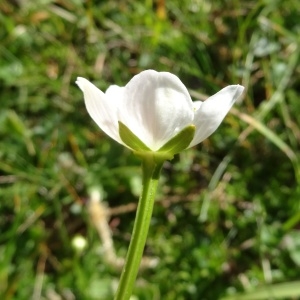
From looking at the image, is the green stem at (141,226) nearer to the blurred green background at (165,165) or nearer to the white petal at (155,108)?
the white petal at (155,108)

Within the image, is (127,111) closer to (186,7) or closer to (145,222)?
(145,222)

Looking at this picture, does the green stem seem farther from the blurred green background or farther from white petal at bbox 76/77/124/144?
the blurred green background

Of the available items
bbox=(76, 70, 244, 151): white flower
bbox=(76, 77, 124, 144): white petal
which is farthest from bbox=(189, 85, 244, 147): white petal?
bbox=(76, 77, 124, 144): white petal

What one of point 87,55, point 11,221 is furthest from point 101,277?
point 87,55

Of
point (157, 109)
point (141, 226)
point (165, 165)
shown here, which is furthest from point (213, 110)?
point (165, 165)

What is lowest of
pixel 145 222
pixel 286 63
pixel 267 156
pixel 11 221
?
pixel 145 222

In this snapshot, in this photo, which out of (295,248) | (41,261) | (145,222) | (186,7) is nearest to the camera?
(145,222)
